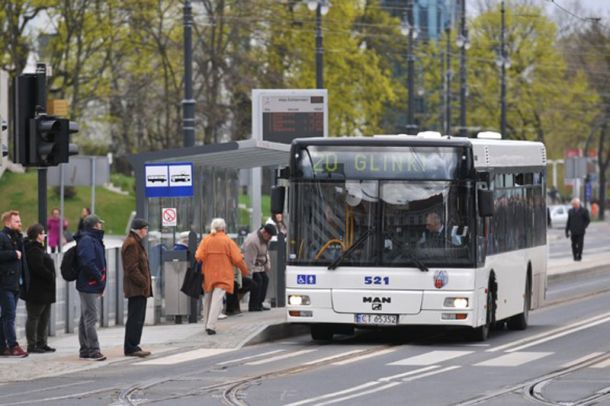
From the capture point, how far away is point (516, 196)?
25.1 m

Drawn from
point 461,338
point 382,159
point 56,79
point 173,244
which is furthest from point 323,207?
point 56,79

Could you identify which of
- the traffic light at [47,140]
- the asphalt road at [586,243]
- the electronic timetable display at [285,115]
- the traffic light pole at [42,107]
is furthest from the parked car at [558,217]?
the traffic light at [47,140]

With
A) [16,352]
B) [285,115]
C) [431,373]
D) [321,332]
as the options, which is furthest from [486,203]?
[285,115]

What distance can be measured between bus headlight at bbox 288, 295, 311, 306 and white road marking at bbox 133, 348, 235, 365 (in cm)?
98

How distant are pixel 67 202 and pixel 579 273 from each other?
98.2 ft

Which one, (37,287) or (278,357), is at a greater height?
(37,287)

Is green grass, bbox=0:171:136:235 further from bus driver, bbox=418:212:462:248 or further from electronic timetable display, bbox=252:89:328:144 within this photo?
bus driver, bbox=418:212:462:248

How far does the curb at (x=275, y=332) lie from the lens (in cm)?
2270

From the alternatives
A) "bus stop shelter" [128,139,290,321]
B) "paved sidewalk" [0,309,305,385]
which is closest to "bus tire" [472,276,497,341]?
"paved sidewalk" [0,309,305,385]

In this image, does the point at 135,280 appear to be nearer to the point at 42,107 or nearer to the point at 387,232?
the point at 42,107

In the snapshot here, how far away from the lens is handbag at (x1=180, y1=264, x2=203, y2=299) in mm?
24438

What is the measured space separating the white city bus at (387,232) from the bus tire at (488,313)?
1.15ft

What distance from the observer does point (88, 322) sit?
65.5 feet

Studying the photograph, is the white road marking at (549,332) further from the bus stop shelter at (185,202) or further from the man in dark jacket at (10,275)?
the man in dark jacket at (10,275)
